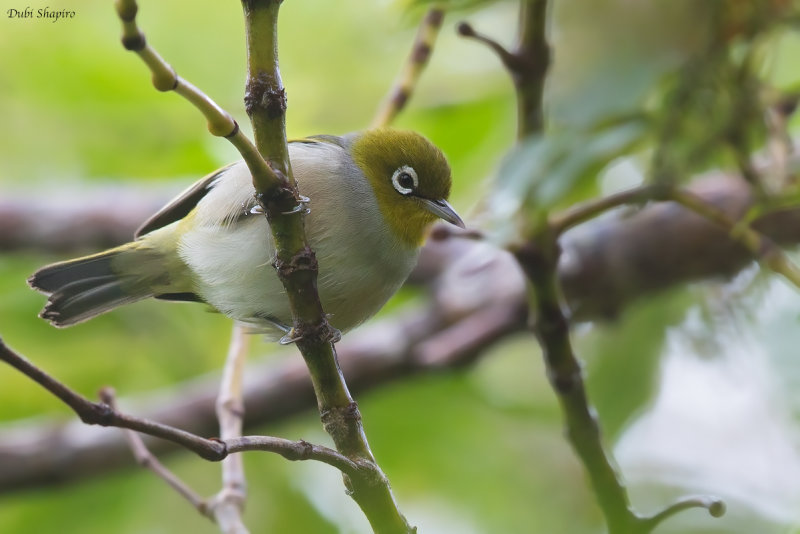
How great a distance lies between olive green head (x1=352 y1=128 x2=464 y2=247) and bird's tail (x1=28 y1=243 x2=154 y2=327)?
999 millimetres

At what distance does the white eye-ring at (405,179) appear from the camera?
137 inches

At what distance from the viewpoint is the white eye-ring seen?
348 cm

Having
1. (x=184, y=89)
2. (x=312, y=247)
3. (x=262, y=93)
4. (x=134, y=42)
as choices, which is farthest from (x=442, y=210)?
(x=134, y=42)

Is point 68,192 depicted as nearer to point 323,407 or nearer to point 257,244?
point 257,244

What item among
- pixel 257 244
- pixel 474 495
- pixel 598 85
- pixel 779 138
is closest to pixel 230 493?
pixel 257 244

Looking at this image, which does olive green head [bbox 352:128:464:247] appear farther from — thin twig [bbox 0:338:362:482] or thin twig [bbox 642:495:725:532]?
thin twig [bbox 0:338:362:482]

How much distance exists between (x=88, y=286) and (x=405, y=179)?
131 centimetres

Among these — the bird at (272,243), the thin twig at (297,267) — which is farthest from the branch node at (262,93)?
the bird at (272,243)

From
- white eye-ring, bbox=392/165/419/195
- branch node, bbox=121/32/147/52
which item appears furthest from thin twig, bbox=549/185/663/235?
branch node, bbox=121/32/147/52

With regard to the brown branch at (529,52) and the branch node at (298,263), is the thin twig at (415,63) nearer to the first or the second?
the brown branch at (529,52)

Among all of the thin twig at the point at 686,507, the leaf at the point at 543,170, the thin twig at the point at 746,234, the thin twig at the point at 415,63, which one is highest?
the thin twig at the point at 415,63

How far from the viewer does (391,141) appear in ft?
11.7

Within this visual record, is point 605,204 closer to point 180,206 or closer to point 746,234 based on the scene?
point 746,234

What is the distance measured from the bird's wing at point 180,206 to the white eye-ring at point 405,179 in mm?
635
